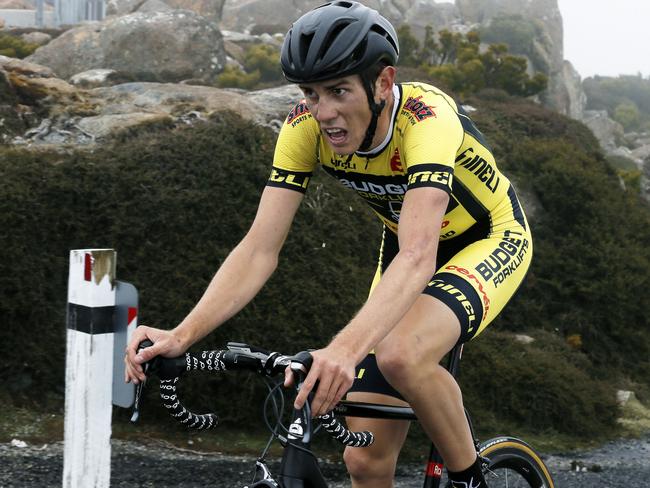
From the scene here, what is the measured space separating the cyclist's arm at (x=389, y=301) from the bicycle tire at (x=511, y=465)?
3.92 feet

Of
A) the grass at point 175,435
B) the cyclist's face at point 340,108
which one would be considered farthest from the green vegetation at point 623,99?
the cyclist's face at point 340,108

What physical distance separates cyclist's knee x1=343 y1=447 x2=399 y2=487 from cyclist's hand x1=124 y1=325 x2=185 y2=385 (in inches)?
42.2

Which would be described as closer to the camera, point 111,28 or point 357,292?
point 357,292

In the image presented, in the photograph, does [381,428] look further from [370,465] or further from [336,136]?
[336,136]

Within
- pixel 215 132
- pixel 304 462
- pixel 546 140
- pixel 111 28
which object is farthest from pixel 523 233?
pixel 111 28

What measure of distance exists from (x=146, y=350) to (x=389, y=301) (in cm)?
76

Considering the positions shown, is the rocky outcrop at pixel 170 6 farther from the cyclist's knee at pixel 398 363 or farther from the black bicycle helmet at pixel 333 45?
the cyclist's knee at pixel 398 363

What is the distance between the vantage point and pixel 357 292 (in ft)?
23.9

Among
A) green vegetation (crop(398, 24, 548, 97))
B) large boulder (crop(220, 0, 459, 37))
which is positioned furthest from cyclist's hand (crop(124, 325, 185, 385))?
large boulder (crop(220, 0, 459, 37))

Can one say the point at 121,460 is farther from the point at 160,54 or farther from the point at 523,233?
the point at 160,54

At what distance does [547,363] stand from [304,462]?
5.96m

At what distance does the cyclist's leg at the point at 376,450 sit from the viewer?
3.55 m

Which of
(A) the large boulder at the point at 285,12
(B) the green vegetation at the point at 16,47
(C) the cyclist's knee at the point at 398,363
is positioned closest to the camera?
(C) the cyclist's knee at the point at 398,363

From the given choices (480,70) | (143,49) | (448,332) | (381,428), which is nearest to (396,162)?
(448,332)
